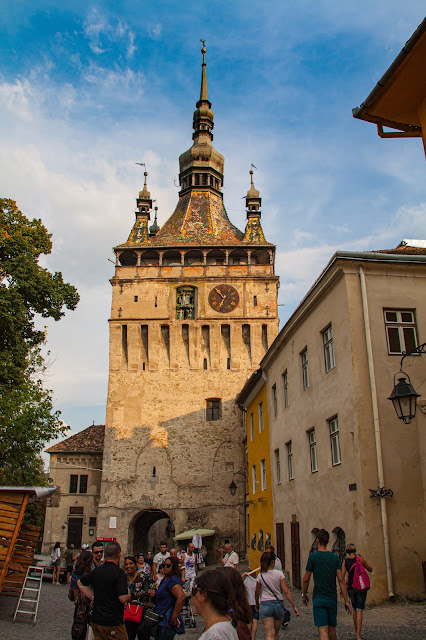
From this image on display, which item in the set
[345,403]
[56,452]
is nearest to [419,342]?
[345,403]

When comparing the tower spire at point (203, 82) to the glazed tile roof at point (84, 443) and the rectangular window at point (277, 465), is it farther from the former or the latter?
the rectangular window at point (277, 465)

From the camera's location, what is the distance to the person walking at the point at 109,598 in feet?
19.7

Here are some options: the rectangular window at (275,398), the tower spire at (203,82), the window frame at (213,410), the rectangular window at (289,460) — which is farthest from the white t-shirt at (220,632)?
the tower spire at (203,82)

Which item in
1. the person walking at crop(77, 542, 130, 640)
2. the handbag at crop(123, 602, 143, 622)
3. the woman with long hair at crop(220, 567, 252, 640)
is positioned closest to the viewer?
the woman with long hair at crop(220, 567, 252, 640)

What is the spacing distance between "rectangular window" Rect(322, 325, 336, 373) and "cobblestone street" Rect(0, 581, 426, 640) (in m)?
5.39

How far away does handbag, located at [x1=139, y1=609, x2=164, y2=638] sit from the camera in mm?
6207

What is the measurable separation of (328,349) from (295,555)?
6652mm

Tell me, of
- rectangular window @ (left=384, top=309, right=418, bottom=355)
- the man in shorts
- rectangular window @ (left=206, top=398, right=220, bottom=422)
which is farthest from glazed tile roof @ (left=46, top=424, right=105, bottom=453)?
the man in shorts

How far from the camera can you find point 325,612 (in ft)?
23.2

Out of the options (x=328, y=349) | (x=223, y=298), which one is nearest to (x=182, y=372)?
(x=223, y=298)

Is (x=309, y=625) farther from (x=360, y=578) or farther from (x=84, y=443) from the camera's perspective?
(x=84, y=443)

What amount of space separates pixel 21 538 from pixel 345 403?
7.34 meters

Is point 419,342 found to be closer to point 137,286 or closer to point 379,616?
point 379,616

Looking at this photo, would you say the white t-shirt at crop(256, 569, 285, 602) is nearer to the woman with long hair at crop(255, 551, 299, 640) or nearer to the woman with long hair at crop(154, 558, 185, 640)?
the woman with long hair at crop(255, 551, 299, 640)
